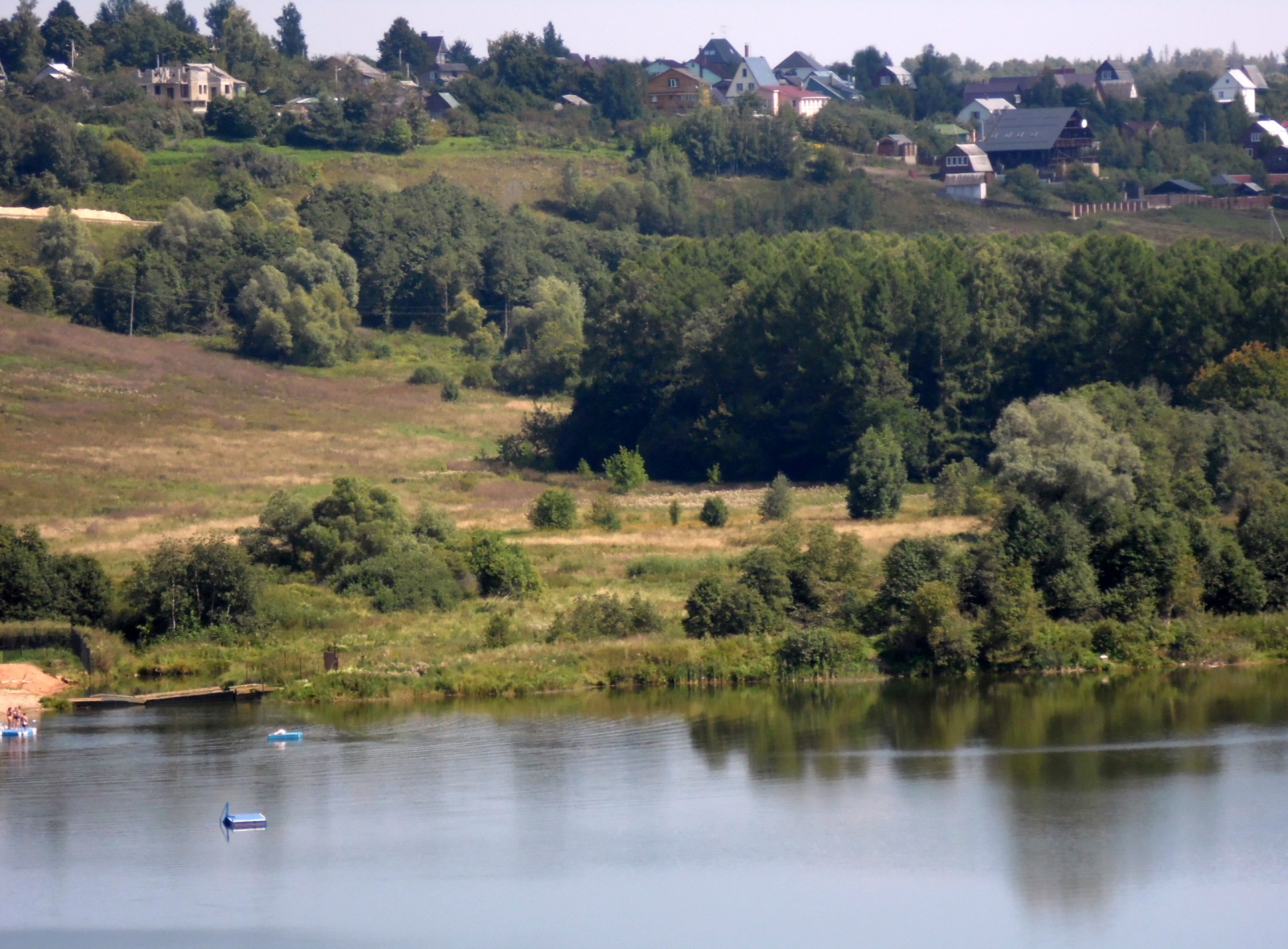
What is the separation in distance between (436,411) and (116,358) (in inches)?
604

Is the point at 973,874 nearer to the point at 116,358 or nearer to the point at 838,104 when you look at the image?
the point at 116,358

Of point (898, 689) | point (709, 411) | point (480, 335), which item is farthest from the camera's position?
point (480, 335)

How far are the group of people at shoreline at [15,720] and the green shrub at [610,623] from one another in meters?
10.6

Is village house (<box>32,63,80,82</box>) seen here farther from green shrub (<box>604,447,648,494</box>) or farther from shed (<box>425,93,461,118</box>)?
green shrub (<box>604,447,648,494</box>)

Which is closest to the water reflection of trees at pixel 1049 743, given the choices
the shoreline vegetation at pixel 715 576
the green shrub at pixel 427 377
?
the shoreline vegetation at pixel 715 576

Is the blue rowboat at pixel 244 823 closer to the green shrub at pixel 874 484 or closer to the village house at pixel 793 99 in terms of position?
the green shrub at pixel 874 484

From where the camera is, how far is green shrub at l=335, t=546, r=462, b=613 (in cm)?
3788

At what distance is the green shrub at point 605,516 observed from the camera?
48.9 meters

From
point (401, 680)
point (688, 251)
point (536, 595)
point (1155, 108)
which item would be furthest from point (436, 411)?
point (1155, 108)

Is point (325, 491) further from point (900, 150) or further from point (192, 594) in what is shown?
point (900, 150)

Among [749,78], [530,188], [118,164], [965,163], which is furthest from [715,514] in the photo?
[749,78]

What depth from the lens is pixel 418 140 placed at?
392ft

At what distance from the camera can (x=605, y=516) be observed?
49.4 metres

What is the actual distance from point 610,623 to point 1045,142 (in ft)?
323
